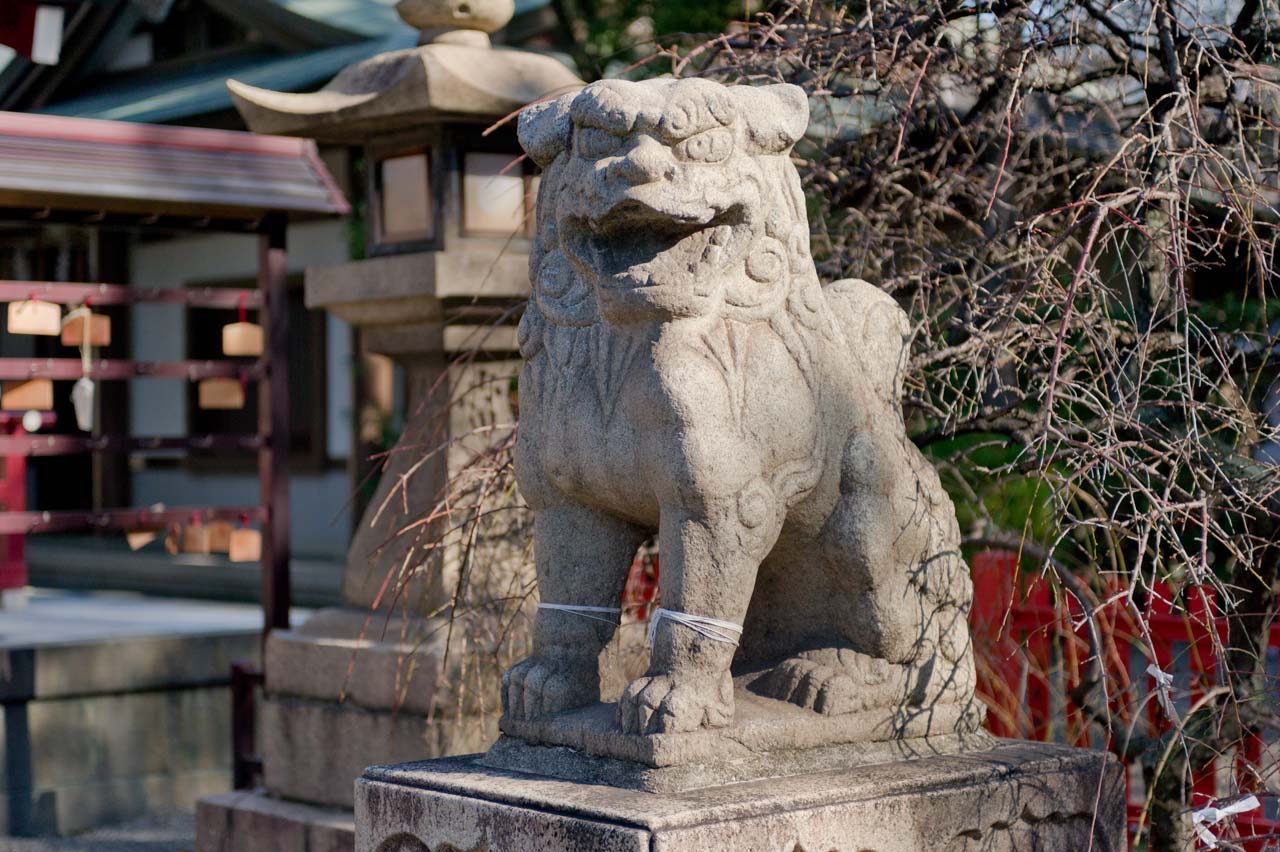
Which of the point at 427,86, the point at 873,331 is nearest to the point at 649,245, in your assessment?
the point at 873,331

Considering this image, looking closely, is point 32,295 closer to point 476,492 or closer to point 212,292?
point 212,292

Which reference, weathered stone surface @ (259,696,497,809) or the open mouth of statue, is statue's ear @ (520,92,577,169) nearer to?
the open mouth of statue

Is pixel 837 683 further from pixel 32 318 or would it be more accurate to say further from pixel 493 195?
pixel 32 318

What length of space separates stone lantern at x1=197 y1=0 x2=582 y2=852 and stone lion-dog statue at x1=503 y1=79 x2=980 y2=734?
175cm

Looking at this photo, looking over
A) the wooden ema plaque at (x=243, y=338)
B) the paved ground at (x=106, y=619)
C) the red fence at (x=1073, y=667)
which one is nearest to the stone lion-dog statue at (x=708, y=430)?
the red fence at (x=1073, y=667)

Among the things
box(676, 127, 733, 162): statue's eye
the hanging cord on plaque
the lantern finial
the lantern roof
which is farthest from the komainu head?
the hanging cord on plaque

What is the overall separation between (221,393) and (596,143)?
337 cm

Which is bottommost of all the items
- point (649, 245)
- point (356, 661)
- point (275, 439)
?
point (356, 661)

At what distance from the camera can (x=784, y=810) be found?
8.83 ft

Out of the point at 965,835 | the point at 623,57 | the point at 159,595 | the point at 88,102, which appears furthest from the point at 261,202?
the point at 88,102

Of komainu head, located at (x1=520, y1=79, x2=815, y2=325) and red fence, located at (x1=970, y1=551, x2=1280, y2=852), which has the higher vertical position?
komainu head, located at (x1=520, y1=79, x2=815, y2=325)

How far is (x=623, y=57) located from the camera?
1009 cm

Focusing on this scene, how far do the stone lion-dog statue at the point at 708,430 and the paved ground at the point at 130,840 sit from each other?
11.0ft

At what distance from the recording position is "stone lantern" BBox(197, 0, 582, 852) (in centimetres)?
481
